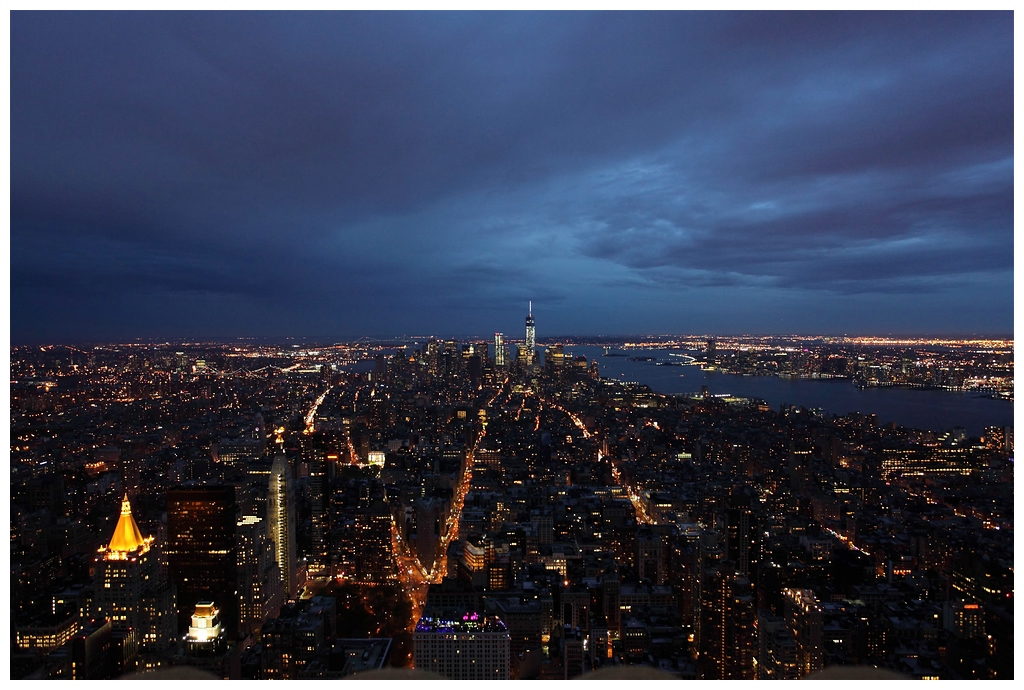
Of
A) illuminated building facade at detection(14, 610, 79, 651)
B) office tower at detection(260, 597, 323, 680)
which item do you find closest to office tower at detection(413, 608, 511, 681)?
office tower at detection(260, 597, 323, 680)

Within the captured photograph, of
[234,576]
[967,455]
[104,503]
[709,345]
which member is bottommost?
[234,576]

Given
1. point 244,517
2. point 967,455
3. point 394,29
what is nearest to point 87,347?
point 244,517

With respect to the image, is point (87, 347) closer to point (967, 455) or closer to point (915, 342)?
point (915, 342)

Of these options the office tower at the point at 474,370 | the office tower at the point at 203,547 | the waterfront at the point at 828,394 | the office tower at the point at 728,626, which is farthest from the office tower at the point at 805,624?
the office tower at the point at 474,370

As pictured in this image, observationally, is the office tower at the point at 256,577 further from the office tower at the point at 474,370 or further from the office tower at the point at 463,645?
the office tower at the point at 474,370

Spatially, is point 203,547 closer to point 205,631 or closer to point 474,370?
point 205,631

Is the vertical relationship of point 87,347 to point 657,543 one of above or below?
above

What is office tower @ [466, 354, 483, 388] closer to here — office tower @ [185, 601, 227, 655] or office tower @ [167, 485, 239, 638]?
office tower @ [167, 485, 239, 638]
